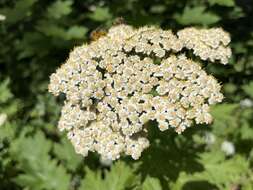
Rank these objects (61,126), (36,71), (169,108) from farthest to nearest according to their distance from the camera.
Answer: (36,71) < (61,126) < (169,108)

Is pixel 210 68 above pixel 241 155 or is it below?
above

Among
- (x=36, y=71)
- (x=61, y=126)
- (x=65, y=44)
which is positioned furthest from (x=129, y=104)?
(x=36, y=71)

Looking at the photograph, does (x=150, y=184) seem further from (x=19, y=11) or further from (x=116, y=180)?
(x=19, y=11)

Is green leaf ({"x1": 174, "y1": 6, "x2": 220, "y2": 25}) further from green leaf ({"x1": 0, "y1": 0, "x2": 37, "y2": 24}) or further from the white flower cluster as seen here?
the white flower cluster

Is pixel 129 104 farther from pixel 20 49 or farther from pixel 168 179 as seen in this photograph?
pixel 20 49

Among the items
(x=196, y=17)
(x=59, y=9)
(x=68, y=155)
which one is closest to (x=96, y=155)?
(x=68, y=155)

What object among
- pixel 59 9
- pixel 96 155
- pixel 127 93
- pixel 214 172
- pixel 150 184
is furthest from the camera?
pixel 59 9
